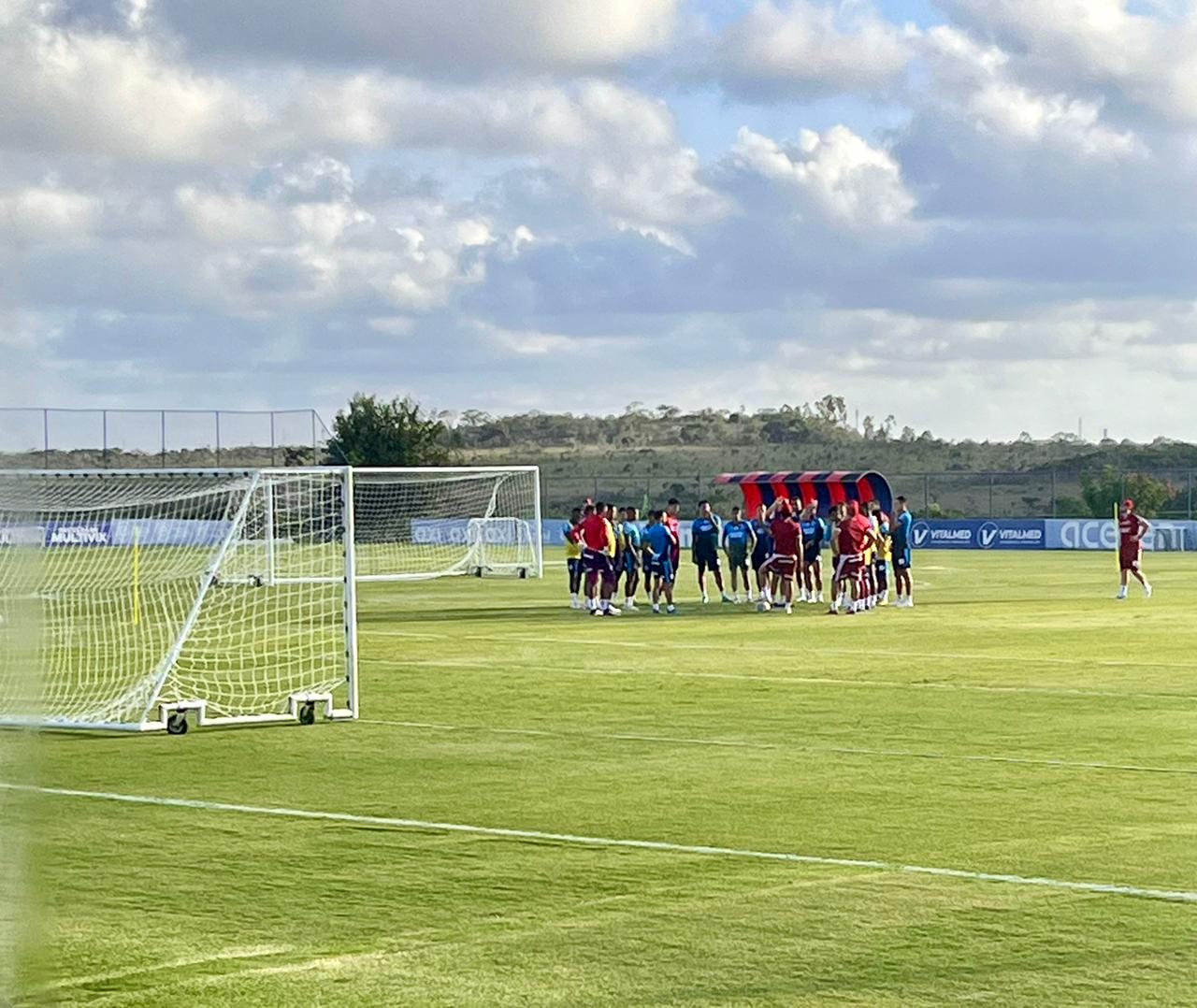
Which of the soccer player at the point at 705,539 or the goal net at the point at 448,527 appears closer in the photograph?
the soccer player at the point at 705,539

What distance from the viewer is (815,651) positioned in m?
23.8

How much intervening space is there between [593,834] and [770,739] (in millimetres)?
4491

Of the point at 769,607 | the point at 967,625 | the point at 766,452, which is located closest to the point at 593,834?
the point at 967,625

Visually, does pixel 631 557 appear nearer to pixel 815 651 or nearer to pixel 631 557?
pixel 631 557

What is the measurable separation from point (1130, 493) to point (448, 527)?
34439 mm

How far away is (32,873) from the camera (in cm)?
227

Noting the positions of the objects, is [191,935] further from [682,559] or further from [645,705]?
[682,559]

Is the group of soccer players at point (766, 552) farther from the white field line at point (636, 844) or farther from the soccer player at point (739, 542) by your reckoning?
the white field line at point (636, 844)

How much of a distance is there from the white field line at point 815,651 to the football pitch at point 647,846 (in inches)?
42.8

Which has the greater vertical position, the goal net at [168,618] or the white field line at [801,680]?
the goal net at [168,618]

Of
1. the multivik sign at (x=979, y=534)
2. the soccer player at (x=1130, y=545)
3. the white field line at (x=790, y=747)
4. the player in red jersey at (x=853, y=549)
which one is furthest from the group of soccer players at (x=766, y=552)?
the multivik sign at (x=979, y=534)

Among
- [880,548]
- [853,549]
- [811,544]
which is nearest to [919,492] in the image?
[811,544]

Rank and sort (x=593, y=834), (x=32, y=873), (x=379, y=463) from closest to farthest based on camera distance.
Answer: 1. (x=32, y=873)
2. (x=593, y=834)
3. (x=379, y=463)

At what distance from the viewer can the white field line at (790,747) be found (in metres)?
13.0
